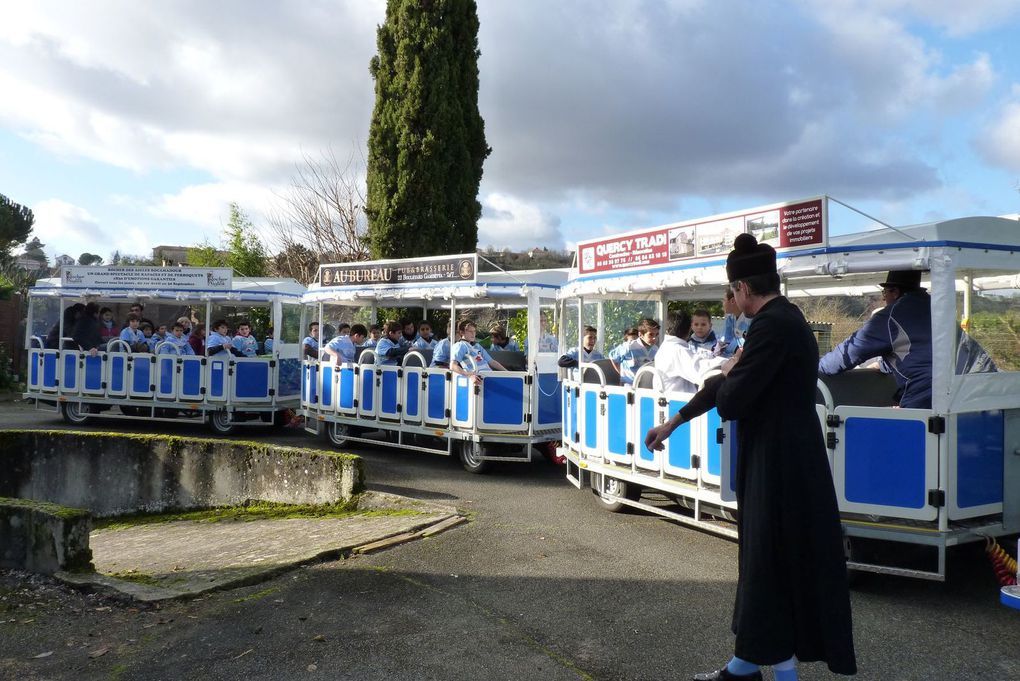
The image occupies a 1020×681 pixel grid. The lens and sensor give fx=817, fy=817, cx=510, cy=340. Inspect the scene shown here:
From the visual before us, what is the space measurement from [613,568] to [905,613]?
203 cm

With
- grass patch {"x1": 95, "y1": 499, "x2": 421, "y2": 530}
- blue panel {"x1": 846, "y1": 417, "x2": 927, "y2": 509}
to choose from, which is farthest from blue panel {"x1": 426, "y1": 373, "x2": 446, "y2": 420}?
blue panel {"x1": 846, "y1": 417, "x2": 927, "y2": 509}

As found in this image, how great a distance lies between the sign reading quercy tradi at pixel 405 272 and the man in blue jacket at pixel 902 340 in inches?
225

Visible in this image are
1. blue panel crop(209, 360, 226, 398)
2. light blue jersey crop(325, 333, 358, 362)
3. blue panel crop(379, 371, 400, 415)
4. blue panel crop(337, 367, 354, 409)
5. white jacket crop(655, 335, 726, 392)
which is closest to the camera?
white jacket crop(655, 335, 726, 392)

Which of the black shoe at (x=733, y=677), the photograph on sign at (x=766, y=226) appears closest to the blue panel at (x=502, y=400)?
the photograph on sign at (x=766, y=226)

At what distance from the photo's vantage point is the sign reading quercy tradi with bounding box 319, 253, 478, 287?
36.0 feet

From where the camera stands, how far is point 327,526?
306 inches

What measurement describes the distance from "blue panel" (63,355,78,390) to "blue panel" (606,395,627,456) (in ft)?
38.7

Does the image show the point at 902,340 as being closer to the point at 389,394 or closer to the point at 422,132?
the point at 389,394

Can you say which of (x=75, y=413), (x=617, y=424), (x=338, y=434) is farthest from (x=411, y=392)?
(x=75, y=413)

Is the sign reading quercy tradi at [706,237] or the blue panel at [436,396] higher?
the sign reading quercy tradi at [706,237]

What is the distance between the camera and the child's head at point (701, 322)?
8.34 m

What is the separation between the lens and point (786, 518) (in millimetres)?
3359

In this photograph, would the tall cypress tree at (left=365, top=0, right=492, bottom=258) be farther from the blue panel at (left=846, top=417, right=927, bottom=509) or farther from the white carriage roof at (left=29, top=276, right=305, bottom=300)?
the blue panel at (left=846, top=417, right=927, bottom=509)

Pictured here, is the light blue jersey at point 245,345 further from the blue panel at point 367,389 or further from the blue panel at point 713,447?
the blue panel at point 713,447
